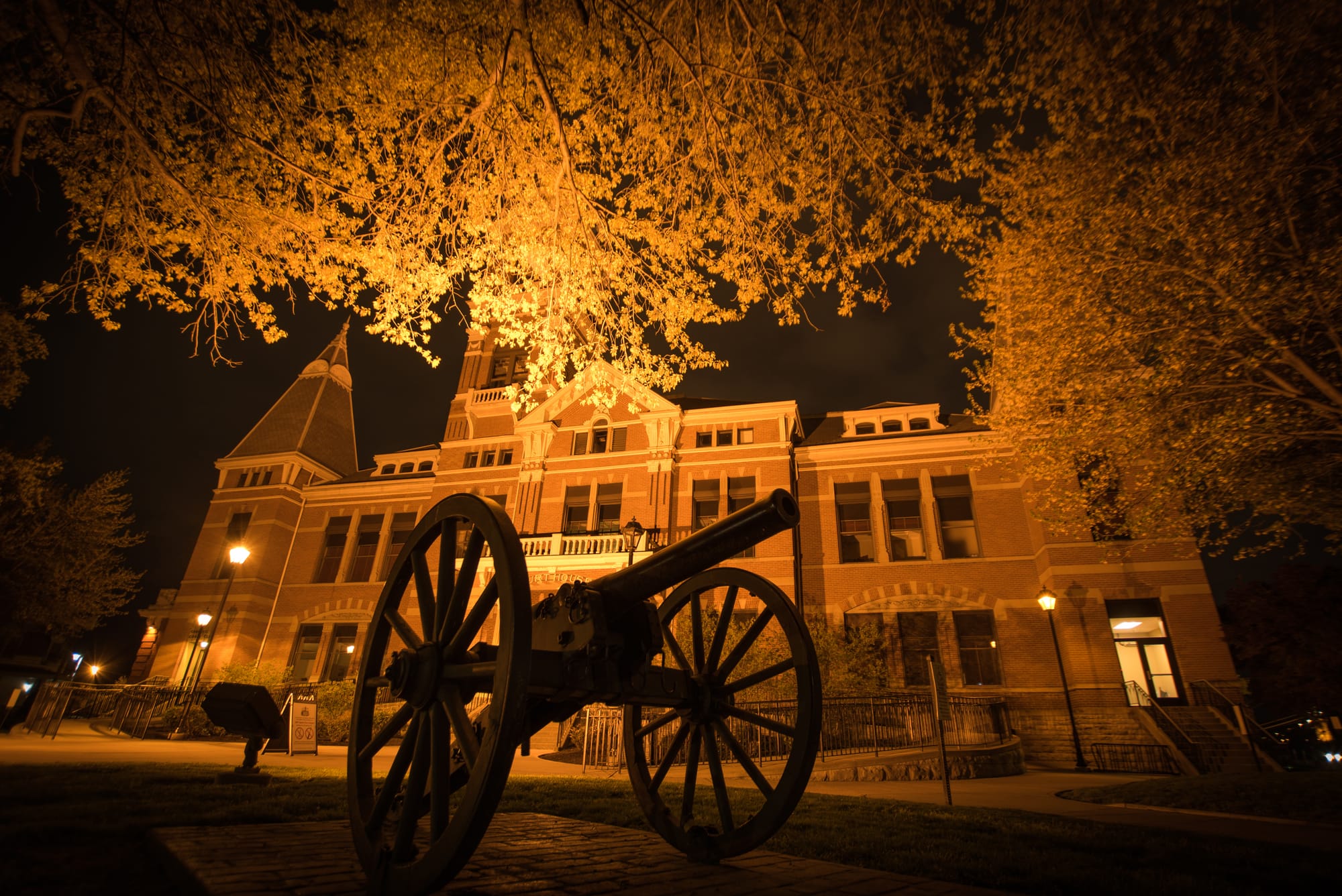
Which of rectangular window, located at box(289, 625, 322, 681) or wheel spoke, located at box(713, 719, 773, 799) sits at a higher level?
Result: rectangular window, located at box(289, 625, 322, 681)

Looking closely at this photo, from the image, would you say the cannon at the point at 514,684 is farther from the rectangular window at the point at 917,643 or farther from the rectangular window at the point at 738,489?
the rectangular window at the point at 738,489

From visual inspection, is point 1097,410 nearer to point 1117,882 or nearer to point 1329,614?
point 1117,882

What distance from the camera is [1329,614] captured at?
20.8 m

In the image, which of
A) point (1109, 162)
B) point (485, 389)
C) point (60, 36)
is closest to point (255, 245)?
point (60, 36)

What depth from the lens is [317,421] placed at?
103ft

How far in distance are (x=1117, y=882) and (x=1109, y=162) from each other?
10549 millimetres

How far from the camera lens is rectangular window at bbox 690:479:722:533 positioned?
21.8 meters

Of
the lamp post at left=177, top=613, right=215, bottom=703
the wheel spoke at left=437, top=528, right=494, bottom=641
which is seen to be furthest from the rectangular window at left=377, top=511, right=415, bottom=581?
the wheel spoke at left=437, top=528, right=494, bottom=641

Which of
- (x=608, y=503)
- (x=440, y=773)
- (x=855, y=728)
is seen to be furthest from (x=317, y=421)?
(x=440, y=773)

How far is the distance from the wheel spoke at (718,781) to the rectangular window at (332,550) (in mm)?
27315

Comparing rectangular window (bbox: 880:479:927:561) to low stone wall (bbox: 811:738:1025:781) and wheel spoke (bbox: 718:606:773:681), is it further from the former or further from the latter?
wheel spoke (bbox: 718:606:773:681)

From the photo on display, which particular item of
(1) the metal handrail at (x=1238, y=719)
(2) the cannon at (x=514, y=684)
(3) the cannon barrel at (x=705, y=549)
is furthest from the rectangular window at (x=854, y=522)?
(3) the cannon barrel at (x=705, y=549)

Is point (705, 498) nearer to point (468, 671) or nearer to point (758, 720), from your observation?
point (758, 720)

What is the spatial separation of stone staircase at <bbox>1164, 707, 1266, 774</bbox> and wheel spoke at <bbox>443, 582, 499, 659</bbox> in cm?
1640
